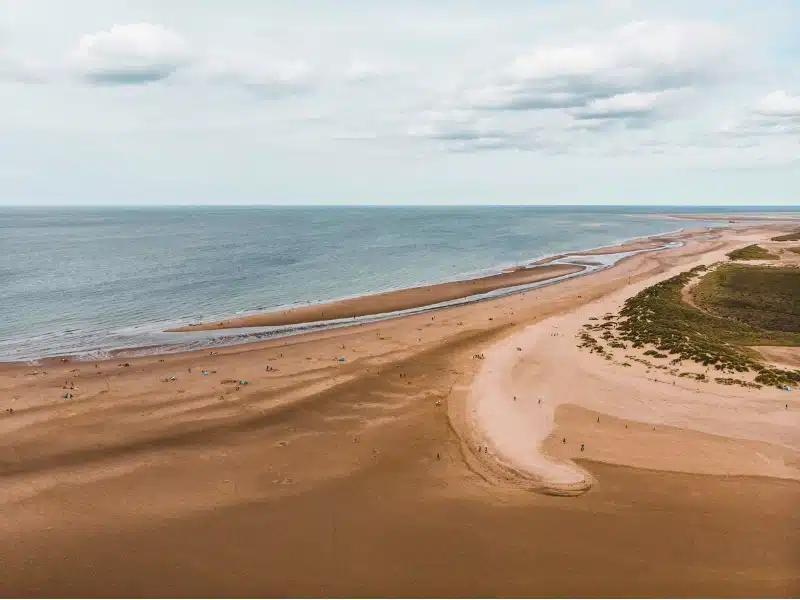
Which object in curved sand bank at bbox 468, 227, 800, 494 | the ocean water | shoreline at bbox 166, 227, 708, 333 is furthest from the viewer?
shoreline at bbox 166, 227, 708, 333

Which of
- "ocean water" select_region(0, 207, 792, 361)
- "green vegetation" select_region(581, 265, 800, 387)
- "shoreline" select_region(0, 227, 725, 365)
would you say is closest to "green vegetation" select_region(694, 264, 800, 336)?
"green vegetation" select_region(581, 265, 800, 387)

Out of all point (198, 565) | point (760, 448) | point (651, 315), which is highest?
point (651, 315)

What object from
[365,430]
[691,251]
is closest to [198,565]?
[365,430]

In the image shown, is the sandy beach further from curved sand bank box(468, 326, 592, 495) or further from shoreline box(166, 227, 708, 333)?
shoreline box(166, 227, 708, 333)

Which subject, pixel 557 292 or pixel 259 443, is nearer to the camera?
pixel 259 443

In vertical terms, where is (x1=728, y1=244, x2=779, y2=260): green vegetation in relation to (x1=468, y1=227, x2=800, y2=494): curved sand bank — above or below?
above

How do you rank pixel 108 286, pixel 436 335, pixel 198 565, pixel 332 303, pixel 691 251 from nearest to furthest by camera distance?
1. pixel 198 565
2. pixel 436 335
3. pixel 332 303
4. pixel 108 286
5. pixel 691 251

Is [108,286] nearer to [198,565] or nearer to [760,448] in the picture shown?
[198,565]

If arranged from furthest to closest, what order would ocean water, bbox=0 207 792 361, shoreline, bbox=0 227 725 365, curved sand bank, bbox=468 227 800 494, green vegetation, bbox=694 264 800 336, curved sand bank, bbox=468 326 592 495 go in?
ocean water, bbox=0 207 792 361 → green vegetation, bbox=694 264 800 336 → shoreline, bbox=0 227 725 365 → curved sand bank, bbox=468 227 800 494 → curved sand bank, bbox=468 326 592 495
